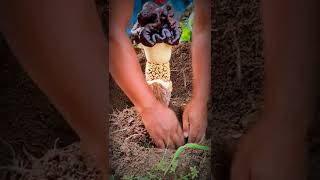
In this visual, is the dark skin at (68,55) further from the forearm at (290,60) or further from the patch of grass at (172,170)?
the forearm at (290,60)

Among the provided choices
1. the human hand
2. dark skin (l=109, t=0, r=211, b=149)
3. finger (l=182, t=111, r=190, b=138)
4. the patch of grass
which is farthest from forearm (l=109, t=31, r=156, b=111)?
the human hand

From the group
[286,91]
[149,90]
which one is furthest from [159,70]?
[286,91]

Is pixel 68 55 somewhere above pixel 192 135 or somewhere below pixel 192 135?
above

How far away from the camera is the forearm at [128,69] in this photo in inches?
152

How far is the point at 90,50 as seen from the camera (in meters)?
3.89

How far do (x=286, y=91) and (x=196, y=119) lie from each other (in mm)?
590

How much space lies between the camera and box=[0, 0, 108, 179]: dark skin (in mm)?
3877

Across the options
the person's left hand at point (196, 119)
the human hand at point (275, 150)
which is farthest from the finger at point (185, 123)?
the human hand at point (275, 150)

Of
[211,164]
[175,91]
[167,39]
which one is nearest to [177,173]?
[211,164]

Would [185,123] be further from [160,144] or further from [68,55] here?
→ [68,55]

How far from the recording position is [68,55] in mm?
3906

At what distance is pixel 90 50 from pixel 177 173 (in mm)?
949

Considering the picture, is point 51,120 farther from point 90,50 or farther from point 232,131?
point 232,131

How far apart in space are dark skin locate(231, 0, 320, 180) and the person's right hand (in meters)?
0.41
